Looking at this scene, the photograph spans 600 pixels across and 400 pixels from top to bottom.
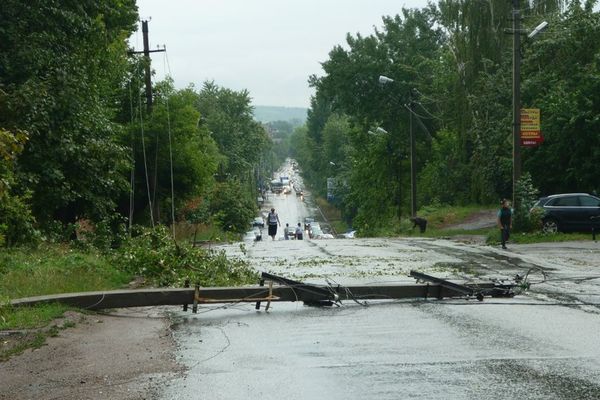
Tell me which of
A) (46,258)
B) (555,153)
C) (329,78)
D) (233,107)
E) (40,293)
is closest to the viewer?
(40,293)

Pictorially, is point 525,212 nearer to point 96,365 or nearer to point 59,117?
point 59,117

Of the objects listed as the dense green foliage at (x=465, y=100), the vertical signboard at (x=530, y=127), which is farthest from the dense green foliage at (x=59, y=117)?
the dense green foliage at (x=465, y=100)

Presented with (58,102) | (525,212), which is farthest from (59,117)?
(525,212)

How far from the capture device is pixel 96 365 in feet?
30.1

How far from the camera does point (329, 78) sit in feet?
236

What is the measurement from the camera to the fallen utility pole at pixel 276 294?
44.4 ft

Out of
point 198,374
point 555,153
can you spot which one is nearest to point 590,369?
point 198,374

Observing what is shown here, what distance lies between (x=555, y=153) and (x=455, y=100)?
1272 cm

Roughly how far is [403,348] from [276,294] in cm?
451

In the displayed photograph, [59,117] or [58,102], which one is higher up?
[58,102]

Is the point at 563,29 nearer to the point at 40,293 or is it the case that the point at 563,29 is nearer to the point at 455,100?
the point at 455,100

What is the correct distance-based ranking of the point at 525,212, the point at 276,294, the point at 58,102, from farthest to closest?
the point at 525,212 → the point at 58,102 → the point at 276,294

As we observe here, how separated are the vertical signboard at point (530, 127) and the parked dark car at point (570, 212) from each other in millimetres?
2382

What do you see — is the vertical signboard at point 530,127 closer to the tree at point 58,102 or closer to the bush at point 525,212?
the bush at point 525,212
